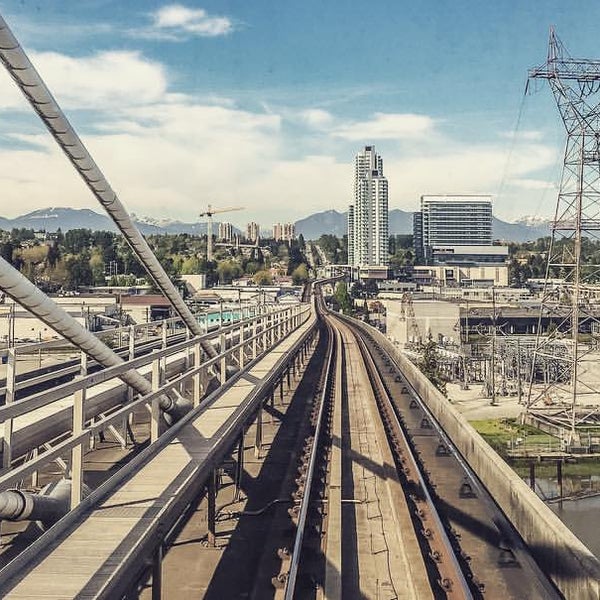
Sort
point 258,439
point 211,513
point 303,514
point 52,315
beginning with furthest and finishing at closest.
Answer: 1. point 258,439
2. point 303,514
3. point 211,513
4. point 52,315

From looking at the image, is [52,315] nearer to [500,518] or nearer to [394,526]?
[394,526]

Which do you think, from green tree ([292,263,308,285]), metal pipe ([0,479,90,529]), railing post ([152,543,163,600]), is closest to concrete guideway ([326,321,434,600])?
railing post ([152,543,163,600])

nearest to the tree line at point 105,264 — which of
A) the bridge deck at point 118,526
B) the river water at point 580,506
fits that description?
the river water at point 580,506

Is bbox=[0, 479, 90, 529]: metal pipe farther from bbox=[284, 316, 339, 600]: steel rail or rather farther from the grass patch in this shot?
the grass patch

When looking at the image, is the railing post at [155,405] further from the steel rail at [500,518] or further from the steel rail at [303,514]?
the steel rail at [500,518]

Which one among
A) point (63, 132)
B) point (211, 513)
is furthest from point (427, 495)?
point (63, 132)

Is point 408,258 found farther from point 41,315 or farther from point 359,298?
point 41,315

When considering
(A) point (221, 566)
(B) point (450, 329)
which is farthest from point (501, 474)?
(B) point (450, 329)
